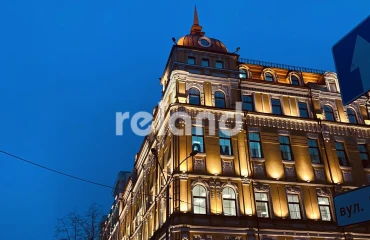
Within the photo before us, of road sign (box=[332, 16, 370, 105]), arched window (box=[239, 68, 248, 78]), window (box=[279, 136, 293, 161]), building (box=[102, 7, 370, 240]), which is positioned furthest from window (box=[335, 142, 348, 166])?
road sign (box=[332, 16, 370, 105])

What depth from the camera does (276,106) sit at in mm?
35844

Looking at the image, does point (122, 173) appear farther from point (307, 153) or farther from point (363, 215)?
point (363, 215)

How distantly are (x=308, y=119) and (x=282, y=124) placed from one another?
2832 mm

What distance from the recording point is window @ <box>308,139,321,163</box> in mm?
34094

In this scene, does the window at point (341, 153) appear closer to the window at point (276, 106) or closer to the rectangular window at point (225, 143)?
the window at point (276, 106)

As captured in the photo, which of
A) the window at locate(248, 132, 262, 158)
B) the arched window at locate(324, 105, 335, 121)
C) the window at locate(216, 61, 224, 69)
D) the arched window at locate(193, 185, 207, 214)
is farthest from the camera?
the arched window at locate(324, 105, 335, 121)

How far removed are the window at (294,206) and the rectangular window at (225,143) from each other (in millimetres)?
6426

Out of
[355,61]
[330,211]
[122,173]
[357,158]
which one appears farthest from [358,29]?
[122,173]

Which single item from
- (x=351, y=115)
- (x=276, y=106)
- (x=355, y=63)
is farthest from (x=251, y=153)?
(x=355, y=63)

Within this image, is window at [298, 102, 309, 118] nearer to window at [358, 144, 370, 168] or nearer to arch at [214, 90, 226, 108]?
window at [358, 144, 370, 168]

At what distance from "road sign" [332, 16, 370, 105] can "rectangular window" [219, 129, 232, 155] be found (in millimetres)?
26900

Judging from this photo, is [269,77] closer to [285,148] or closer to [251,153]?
[285,148]

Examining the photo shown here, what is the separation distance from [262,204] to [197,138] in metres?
7.59

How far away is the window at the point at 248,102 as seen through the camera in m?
34.8
